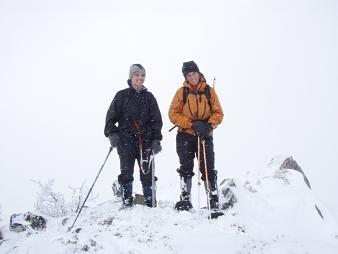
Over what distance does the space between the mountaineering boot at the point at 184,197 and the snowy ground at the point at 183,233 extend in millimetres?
229

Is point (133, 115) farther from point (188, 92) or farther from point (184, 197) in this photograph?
point (184, 197)

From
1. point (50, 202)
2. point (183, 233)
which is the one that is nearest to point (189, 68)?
point (183, 233)

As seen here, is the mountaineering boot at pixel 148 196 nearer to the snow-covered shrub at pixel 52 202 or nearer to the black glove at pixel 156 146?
the black glove at pixel 156 146

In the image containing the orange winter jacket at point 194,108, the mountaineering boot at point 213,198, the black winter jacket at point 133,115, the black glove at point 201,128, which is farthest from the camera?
the black winter jacket at point 133,115

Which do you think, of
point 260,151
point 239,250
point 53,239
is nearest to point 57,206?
point 53,239

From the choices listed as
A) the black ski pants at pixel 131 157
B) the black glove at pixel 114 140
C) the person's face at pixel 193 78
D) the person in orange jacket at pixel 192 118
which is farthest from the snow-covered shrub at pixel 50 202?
the person's face at pixel 193 78

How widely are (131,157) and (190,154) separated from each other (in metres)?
1.40

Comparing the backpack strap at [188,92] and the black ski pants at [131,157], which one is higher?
the backpack strap at [188,92]

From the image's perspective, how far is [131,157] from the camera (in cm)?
927

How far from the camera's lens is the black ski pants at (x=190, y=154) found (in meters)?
9.05

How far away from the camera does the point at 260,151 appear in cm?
16488

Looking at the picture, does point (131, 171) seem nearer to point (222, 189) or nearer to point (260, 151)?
point (222, 189)

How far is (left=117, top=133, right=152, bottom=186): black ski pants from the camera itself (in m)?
9.15

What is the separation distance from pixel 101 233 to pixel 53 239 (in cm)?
91
